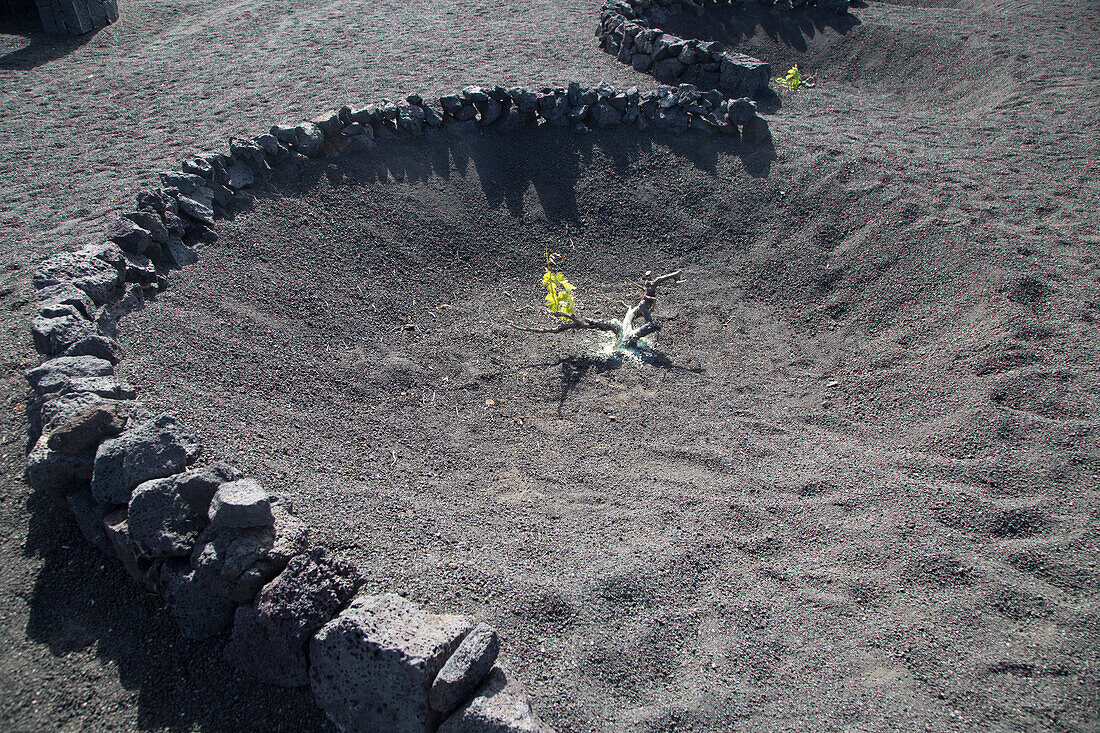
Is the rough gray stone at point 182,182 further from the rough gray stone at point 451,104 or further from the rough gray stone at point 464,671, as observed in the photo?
the rough gray stone at point 464,671

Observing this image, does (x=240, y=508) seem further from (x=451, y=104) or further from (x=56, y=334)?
(x=451, y=104)

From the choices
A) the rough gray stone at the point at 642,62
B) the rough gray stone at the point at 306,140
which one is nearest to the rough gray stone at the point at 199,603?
the rough gray stone at the point at 306,140

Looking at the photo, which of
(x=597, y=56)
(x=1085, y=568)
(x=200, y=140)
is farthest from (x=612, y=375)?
(x=597, y=56)

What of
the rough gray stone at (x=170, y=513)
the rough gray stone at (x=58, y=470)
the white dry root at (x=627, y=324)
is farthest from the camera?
the white dry root at (x=627, y=324)

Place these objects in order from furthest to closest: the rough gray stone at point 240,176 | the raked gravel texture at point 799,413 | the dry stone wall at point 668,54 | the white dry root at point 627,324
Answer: the dry stone wall at point 668,54 < the rough gray stone at point 240,176 < the white dry root at point 627,324 < the raked gravel texture at point 799,413

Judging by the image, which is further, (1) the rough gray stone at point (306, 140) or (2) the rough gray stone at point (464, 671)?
(1) the rough gray stone at point (306, 140)

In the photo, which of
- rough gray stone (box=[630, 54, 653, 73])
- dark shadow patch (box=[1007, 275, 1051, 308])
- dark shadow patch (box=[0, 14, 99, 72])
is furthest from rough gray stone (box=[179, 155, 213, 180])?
dark shadow patch (box=[1007, 275, 1051, 308])

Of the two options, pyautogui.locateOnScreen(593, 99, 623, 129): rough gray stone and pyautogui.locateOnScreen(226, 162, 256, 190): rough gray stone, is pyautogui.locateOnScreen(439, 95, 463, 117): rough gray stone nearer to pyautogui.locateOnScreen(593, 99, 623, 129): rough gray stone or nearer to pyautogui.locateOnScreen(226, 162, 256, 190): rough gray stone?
pyautogui.locateOnScreen(593, 99, 623, 129): rough gray stone

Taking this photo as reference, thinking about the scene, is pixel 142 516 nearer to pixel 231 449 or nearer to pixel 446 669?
pixel 231 449
